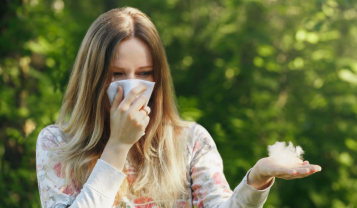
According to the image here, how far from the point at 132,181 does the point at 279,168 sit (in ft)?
2.41

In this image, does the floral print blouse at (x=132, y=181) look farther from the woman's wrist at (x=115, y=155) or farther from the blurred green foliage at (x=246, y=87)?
the blurred green foliage at (x=246, y=87)

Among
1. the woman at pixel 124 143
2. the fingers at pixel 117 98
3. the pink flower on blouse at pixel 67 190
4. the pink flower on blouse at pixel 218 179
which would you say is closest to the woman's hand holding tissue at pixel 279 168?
the woman at pixel 124 143

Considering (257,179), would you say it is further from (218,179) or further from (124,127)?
(124,127)

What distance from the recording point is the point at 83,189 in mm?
1280

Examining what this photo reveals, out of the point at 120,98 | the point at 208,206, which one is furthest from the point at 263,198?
the point at 120,98

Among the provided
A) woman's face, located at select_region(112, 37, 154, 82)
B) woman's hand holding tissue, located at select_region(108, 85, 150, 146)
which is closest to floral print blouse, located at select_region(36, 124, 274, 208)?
woman's hand holding tissue, located at select_region(108, 85, 150, 146)

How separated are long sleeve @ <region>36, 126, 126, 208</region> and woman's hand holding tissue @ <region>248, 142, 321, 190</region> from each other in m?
0.54

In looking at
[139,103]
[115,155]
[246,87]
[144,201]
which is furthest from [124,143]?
[246,87]

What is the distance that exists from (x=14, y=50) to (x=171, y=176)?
8.56 feet

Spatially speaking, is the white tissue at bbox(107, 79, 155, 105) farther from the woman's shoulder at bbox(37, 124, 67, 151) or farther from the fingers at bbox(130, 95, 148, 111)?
the woman's shoulder at bbox(37, 124, 67, 151)

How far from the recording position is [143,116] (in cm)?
141

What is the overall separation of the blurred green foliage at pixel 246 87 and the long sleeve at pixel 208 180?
1.26 metres

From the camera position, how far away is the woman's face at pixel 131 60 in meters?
1.45

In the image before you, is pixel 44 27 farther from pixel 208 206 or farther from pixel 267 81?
pixel 208 206
